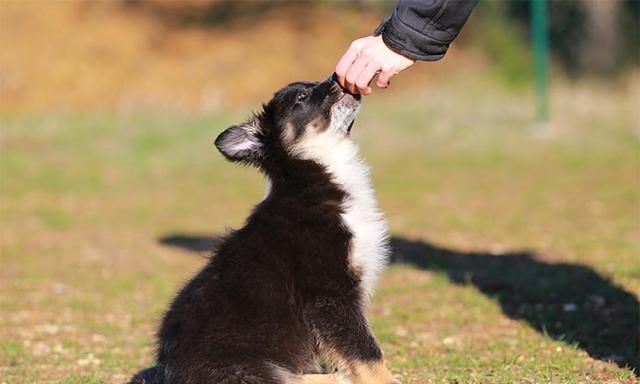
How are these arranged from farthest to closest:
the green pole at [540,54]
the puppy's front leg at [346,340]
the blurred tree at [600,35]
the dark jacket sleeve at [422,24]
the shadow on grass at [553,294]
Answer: the blurred tree at [600,35], the green pole at [540,54], the shadow on grass at [553,294], the puppy's front leg at [346,340], the dark jacket sleeve at [422,24]

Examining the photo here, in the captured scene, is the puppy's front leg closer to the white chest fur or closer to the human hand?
the white chest fur

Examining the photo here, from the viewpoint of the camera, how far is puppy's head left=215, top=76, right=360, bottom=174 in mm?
5309

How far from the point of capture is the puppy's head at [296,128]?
5.31 metres

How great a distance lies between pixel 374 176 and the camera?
47.4 feet

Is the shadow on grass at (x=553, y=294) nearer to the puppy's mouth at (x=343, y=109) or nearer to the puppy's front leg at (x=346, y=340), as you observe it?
the puppy's front leg at (x=346, y=340)

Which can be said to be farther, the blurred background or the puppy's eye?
the blurred background

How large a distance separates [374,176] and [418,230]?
10.0 feet

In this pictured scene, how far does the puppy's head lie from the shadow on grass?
2041 mm

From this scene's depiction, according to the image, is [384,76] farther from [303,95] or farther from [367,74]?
[303,95]

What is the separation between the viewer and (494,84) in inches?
806

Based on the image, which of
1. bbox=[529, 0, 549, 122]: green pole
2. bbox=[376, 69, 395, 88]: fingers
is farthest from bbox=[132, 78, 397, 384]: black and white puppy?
bbox=[529, 0, 549, 122]: green pole

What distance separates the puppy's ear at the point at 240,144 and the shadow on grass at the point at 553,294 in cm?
207

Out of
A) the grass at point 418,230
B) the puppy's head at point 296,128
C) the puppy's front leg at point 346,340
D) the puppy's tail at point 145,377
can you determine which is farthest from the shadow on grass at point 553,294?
the puppy's head at point 296,128

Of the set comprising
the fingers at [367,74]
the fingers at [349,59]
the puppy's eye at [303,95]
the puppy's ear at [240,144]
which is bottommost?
the fingers at [367,74]
